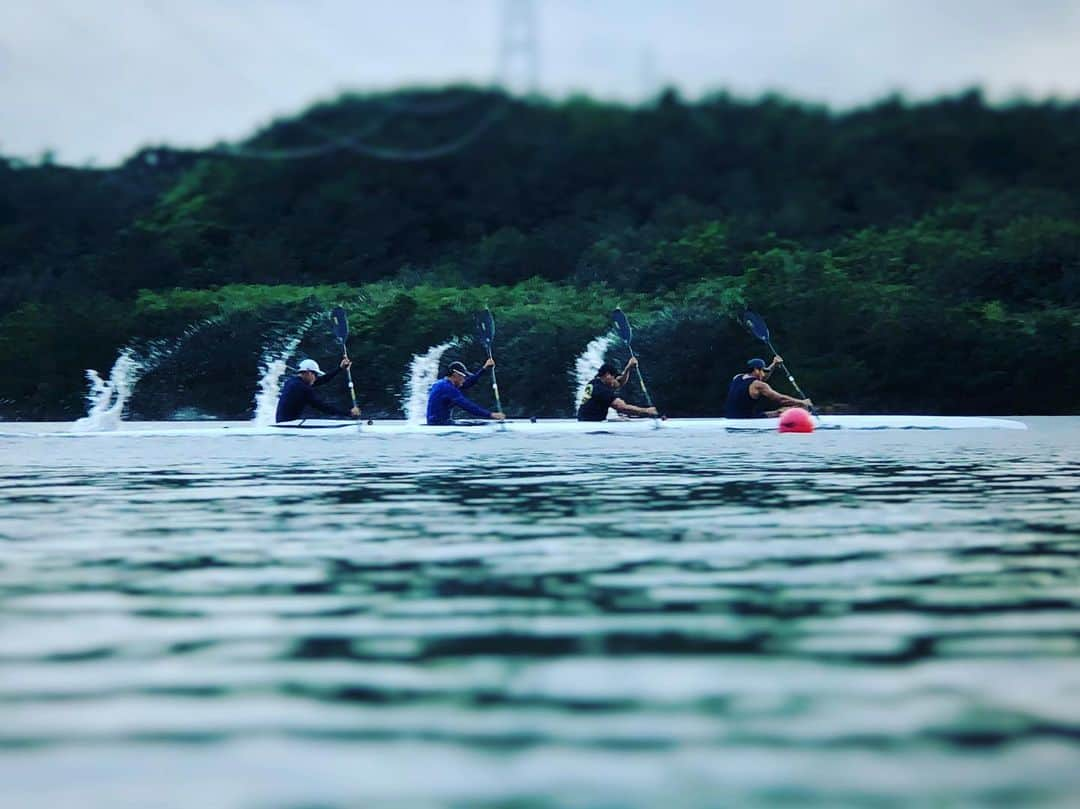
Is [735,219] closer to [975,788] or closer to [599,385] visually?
[599,385]

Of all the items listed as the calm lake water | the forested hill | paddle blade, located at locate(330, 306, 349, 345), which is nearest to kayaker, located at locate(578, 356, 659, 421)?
paddle blade, located at locate(330, 306, 349, 345)

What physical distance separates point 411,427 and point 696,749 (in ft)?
73.2

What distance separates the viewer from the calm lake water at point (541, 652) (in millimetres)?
4891

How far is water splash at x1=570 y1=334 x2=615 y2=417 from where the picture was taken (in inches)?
1587

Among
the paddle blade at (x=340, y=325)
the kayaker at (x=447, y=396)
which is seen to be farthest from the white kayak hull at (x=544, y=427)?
the paddle blade at (x=340, y=325)

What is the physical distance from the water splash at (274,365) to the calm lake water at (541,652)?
89.8ft

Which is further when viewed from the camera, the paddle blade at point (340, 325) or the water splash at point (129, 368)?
the water splash at point (129, 368)

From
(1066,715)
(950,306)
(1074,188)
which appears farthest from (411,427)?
(1074,188)

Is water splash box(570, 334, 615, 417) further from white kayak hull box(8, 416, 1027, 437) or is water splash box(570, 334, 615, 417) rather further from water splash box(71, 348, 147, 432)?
white kayak hull box(8, 416, 1027, 437)

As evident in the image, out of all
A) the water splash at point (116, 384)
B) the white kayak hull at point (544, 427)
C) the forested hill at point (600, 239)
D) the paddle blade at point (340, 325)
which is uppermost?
the forested hill at point (600, 239)

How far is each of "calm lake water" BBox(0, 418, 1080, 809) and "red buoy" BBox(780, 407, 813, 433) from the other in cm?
1296

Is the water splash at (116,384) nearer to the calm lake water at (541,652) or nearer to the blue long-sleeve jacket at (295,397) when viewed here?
the blue long-sleeve jacket at (295,397)

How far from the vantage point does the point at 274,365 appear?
42812 mm

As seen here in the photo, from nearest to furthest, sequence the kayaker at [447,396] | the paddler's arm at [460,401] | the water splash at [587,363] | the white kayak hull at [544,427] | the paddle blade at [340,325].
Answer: the white kayak hull at [544,427] → the paddler's arm at [460,401] → the kayaker at [447,396] → the paddle blade at [340,325] → the water splash at [587,363]
